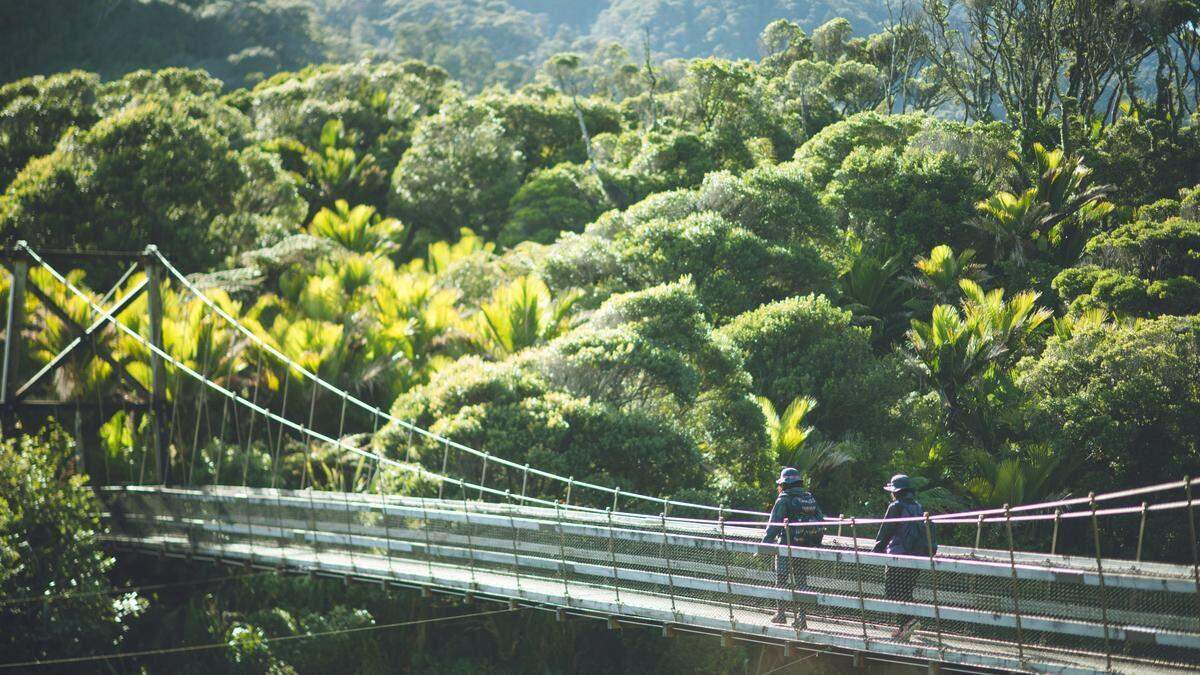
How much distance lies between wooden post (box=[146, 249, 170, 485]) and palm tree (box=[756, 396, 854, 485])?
807cm

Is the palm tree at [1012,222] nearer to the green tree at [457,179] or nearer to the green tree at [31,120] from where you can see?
the green tree at [457,179]

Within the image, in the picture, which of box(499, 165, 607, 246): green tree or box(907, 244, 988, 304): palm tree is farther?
box(499, 165, 607, 246): green tree

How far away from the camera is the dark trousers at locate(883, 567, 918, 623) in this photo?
24.6 ft

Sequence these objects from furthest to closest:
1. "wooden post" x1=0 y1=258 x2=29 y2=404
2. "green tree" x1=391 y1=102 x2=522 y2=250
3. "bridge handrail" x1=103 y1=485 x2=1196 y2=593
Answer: "green tree" x1=391 y1=102 x2=522 y2=250 < "wooden post" x1=0 y1=258 x2=29 y2=404 < "bridge handrail" x1=103 y1=485 x2=1196 y2=593

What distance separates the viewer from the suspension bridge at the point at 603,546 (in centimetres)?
695

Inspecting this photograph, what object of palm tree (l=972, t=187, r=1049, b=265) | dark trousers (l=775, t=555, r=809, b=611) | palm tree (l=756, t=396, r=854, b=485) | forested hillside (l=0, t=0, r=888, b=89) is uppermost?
forested hillside (l=0, t=0, r=888, b=89)

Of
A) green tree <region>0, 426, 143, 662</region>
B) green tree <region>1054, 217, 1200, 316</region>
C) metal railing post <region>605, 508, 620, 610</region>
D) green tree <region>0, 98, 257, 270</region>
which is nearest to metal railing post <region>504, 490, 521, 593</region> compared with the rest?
metal railing post <region>605, 508, 620, 610</region>

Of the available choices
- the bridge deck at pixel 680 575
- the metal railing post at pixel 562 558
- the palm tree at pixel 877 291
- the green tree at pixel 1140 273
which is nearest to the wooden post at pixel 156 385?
the bridge deck at pixel 680 575

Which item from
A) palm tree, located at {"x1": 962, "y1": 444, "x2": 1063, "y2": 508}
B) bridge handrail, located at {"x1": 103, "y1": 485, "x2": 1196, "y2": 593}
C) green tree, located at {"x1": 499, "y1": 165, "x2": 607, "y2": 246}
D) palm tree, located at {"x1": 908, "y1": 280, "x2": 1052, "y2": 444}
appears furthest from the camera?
green tree, located at {"x1": 499, "y1": 165, "x2": 607, "y2": 246}

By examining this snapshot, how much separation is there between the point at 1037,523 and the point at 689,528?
Result: 815cm

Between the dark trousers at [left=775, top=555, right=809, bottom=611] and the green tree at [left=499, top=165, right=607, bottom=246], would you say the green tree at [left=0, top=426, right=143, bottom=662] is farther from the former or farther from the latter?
the green tree at [left=499, top=165, right=607, bottom=246]

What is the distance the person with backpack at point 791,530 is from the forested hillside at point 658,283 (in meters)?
5.68

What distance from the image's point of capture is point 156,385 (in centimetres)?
1458

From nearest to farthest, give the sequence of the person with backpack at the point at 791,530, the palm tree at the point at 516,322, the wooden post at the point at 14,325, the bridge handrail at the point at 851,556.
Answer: the bridge handrail at the point at 851,556 → the person with backpack at the point at 791,530 → the wooden post at the point at 14,325 → the palm tree at the point at 516,322
